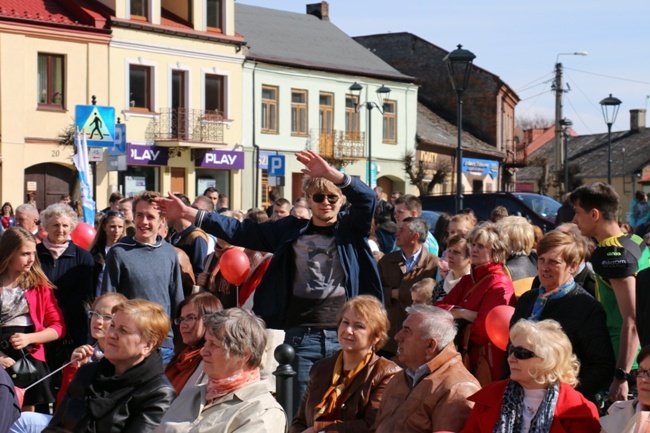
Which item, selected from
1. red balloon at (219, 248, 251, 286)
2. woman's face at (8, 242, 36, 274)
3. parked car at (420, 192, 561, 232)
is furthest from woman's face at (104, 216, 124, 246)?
parked car at (420, 192, 561, 232)

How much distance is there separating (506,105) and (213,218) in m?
54.3

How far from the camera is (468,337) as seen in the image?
25.7 ft

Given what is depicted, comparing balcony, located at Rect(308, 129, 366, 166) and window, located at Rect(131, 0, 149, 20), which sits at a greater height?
window, located at Rect(131, 0, 149, 20)

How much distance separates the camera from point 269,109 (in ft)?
141

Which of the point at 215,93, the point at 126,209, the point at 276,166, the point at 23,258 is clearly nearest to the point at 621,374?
the point at 23,258

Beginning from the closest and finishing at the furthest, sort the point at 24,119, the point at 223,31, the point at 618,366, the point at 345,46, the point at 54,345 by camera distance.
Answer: the point at 618,366, the point at 54,345, the point at 24,119, the point at 223,31, the point at 345,46

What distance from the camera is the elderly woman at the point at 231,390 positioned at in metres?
5.97

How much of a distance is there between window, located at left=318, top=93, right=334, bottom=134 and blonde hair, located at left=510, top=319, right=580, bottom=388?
1560 inches

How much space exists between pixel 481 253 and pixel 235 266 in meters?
2.57

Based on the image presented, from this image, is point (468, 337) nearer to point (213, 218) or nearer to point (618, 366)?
point (618, 366)

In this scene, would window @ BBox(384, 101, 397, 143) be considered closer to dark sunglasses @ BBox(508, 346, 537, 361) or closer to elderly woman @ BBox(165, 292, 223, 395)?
elderly woman @ BBox(165, 292, 223, 395)

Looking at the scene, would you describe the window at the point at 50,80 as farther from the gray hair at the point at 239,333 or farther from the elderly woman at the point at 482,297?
the gray hair at the point at 239,333

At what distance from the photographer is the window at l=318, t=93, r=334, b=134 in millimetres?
45500

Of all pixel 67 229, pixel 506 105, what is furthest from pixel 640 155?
pixel 67 229
